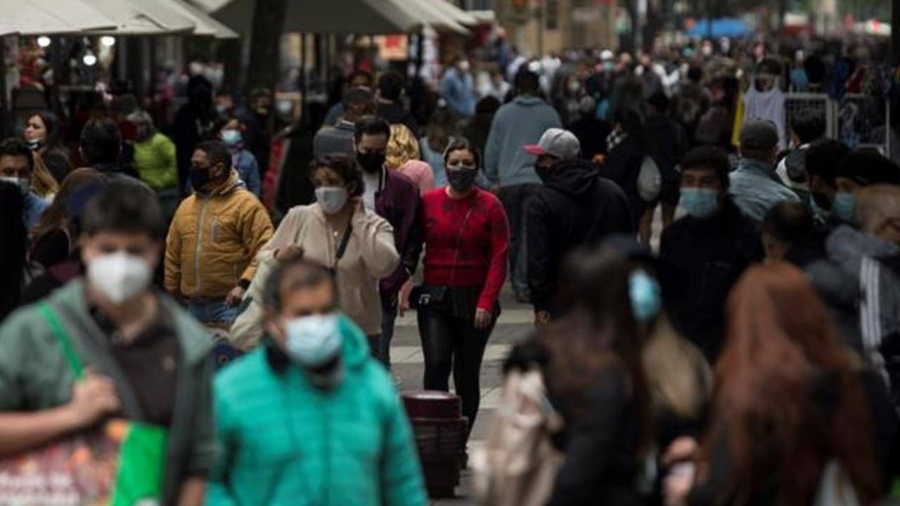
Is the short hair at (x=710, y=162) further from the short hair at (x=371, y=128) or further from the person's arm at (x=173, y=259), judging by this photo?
the person's arm at (x=173, y=259)

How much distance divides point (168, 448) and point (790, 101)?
57.4 feet

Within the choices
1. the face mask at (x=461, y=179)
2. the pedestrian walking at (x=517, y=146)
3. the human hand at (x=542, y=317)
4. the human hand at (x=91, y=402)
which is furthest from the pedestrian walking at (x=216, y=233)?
the pedestrian walking at (x=517, y=146)

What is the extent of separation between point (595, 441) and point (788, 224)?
297cm

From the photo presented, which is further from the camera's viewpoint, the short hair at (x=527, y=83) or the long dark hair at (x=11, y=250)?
the short hair at (x=527, y=83)

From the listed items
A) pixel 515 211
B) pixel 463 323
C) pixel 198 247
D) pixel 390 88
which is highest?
pixel 390 88

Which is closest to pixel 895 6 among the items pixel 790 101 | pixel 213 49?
pixel 790 101

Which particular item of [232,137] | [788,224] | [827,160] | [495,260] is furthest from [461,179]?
[232,137]

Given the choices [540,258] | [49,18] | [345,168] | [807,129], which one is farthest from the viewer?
[49,18]

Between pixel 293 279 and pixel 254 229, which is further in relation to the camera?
pixel 254 229

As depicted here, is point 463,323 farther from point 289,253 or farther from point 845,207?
point 845,207

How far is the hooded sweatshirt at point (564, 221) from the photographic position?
1270 centimetres

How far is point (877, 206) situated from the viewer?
9.96 metres

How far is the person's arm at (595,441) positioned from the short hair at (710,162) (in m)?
3.79

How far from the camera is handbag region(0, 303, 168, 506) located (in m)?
6.76
